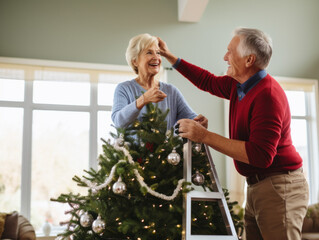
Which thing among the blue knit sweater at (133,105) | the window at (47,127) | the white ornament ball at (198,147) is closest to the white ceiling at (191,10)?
the window at (47,127)

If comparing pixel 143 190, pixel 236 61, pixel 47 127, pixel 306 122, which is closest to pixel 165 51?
pixel 236 61

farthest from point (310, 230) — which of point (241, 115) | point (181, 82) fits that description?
point (241, 115)

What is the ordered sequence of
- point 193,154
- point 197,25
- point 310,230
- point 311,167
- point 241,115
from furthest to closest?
point 311,167 < point 197,25 < point 310,230 < point 193,154 < point 241,115

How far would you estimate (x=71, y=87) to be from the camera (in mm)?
5270

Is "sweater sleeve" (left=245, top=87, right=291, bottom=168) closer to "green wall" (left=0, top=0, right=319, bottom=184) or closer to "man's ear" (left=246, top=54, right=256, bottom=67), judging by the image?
"man's ear" (left=246, top=54, right=256, bottom=67)

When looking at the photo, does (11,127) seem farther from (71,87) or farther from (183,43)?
(183,43)

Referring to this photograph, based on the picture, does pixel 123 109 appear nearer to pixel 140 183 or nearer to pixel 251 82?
pixel 140 183

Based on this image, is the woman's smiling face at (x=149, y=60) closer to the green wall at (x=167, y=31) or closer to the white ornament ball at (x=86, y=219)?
the white ornament ball at (x=86, y=219)

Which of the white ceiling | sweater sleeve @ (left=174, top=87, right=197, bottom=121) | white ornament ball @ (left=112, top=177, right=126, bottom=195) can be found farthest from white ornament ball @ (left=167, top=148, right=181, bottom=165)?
the white ceiling

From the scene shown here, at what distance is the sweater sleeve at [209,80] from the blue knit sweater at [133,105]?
185 millimetres

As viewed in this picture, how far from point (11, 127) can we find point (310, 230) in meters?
4.67

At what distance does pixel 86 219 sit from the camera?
1.80m

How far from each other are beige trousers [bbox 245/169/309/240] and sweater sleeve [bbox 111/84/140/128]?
73cm

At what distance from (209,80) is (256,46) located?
53cm
